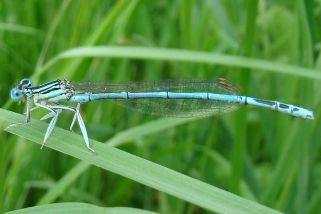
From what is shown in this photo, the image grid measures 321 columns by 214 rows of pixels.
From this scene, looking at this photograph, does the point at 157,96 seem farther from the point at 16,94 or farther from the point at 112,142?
the point at 16,94

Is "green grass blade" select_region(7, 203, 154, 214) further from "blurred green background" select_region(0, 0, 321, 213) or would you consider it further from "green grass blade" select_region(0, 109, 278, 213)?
"blurred green background" select_region(0, 0, 321, 213)

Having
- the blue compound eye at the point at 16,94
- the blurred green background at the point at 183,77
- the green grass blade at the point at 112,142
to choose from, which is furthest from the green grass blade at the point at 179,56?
the green grass blade at the point at 112,142

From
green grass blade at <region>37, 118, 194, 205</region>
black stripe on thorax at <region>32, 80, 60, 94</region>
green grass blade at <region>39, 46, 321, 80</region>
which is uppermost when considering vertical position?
green grass blade at <region>39, 46, 321, 80</region>

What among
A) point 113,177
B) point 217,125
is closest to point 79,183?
point 113,177

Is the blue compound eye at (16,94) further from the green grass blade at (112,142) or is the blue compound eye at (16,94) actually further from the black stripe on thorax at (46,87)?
the green grass blade at (112,142)

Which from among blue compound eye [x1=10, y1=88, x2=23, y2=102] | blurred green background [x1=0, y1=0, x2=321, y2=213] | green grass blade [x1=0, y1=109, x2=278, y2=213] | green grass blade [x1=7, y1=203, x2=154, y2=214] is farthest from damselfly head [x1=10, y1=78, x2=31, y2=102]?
green grass blade [x1=7, y1=203, x2=154, y2=214]

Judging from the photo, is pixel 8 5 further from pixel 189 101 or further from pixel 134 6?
pixel 189 101
